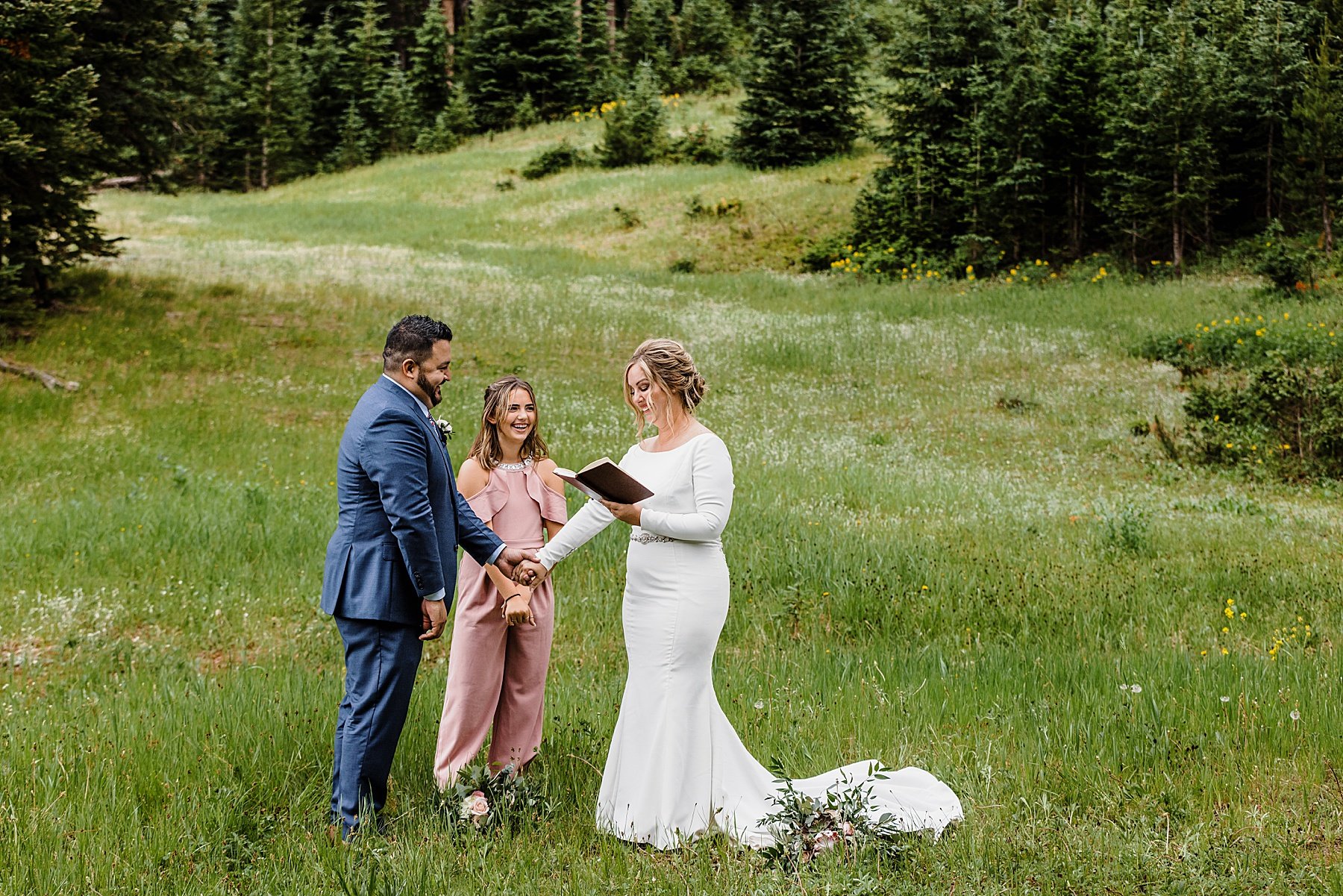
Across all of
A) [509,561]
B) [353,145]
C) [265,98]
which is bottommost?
[509,561]

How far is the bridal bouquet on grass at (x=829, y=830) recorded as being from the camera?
3.97 meters

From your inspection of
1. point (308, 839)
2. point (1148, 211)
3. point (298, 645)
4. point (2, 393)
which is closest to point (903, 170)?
point (1148, 211)

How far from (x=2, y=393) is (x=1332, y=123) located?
25.7 meters

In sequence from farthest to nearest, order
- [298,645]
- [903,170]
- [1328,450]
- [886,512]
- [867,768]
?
[903,170] < [1328,450] < [886,512] < [298,645] < [867,768]

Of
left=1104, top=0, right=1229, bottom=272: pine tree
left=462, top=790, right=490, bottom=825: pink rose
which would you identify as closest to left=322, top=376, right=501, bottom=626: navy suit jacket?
left=462, top=790, right=490, bottom=825: pink rose

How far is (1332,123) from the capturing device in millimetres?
21547

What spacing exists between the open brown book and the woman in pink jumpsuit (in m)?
0.63

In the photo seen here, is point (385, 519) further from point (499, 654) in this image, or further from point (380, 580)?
point (499, 654)

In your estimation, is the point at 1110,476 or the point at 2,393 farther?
the point at 2,393

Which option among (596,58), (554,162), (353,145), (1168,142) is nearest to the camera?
(1168,142)

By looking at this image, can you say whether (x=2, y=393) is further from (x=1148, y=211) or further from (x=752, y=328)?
(x=1148, y=211)

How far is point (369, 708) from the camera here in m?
4.14

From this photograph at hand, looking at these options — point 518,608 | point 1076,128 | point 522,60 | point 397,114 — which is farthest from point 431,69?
point 518,608

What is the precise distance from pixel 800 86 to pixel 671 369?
34608mm
